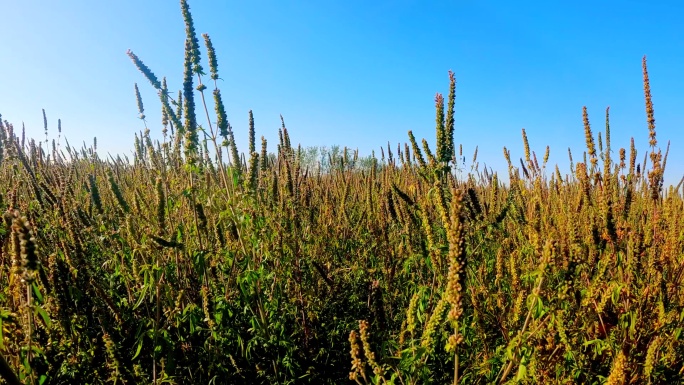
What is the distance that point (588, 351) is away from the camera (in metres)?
2.20

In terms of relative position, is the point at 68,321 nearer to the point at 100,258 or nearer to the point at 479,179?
the point at 100,258

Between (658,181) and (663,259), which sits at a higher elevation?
(658,181)

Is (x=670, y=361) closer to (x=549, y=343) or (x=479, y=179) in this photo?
(x=549, y=343)

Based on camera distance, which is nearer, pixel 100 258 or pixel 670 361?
pixel 670 361

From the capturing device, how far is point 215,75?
266cm

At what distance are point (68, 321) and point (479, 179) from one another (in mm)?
4779

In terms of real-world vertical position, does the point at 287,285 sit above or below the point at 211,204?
below

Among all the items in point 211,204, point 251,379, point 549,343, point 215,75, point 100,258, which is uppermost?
point 215,75

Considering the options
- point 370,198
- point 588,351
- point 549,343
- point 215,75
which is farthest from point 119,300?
point 588,351

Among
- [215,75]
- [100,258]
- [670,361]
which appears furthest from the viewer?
[100,258]

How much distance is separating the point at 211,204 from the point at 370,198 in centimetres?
156

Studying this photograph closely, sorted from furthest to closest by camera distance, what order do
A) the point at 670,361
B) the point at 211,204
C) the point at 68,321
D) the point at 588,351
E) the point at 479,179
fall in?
the point at 479,179, the point at 211,204, the point at 588,351, the point at 670,361, the point at 68,321

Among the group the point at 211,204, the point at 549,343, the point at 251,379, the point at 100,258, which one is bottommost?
the point at 251,379

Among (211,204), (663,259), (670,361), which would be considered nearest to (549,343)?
(670,361)
